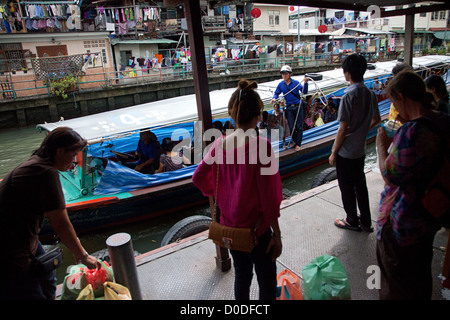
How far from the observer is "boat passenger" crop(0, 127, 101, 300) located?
1.57m

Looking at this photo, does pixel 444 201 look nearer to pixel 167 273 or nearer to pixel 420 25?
pixel 167 273

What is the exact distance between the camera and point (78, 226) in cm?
507

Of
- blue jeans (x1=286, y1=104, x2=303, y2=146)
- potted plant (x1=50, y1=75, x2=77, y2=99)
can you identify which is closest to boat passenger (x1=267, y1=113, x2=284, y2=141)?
blue jeans (x1=286, y1=104, x2=303, y2=146)

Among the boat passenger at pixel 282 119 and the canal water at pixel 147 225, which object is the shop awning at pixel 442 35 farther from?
the boat passenger at pixel 282 119

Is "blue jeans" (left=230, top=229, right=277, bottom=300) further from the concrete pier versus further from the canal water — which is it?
the canal water

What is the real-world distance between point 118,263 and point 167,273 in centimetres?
70

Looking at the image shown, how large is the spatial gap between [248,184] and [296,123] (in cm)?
519

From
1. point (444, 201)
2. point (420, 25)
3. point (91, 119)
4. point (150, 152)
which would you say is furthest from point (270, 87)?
point (420, 25)

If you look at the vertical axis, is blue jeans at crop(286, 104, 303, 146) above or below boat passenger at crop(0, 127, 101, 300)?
below

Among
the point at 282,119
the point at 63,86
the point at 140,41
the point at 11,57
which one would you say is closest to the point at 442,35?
the point at 140,41

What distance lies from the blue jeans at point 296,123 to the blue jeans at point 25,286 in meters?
5.44

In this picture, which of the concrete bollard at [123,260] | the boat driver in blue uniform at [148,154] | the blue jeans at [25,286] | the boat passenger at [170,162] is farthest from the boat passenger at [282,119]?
the blue jeans at [25,286]

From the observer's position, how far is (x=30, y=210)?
161cm

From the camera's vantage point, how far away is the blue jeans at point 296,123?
6.37 meters
